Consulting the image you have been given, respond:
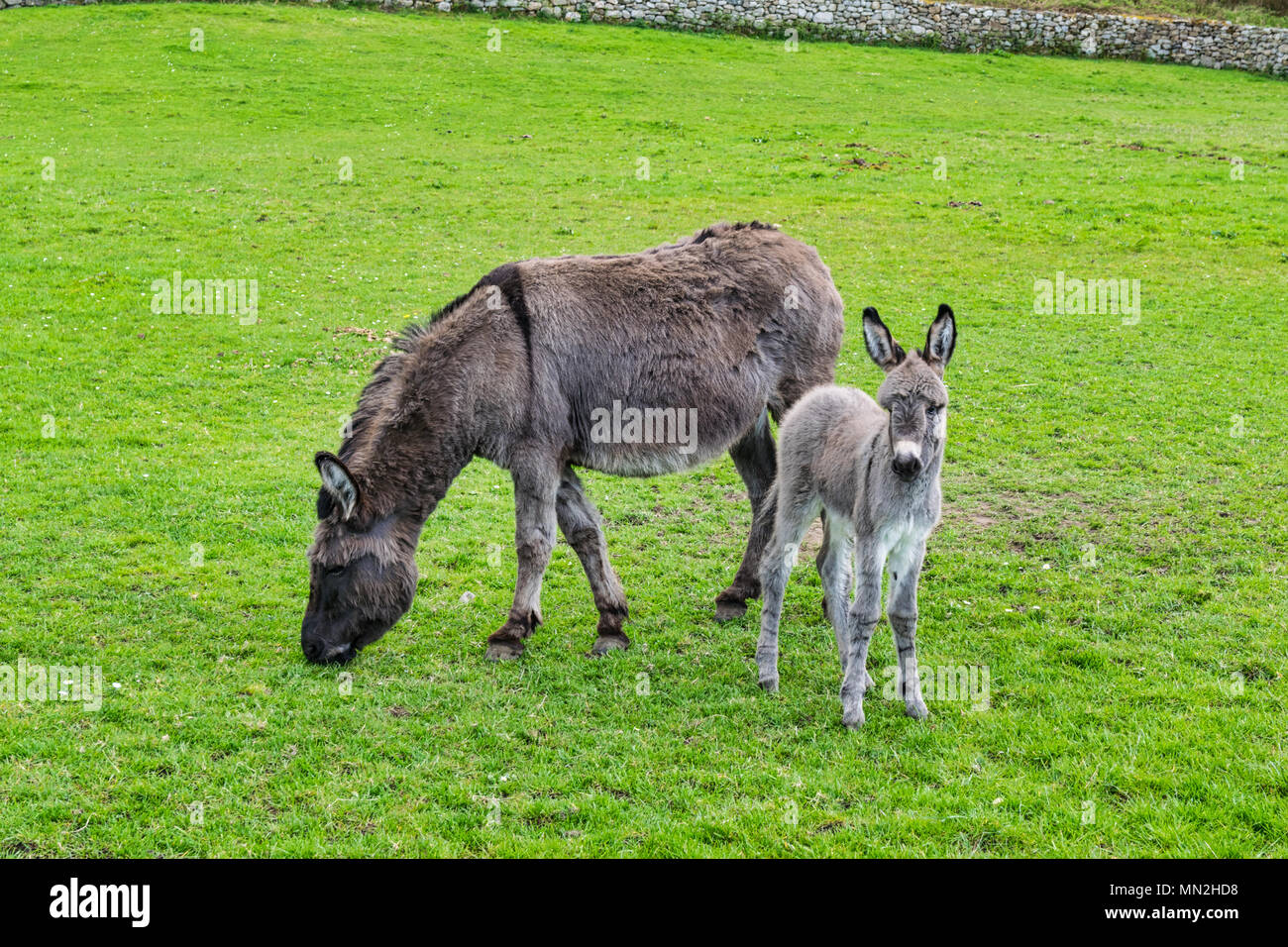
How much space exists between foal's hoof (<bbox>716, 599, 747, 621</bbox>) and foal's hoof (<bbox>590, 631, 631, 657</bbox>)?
37.8 inches

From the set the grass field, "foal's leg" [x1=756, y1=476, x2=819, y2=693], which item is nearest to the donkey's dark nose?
"foal's leg" [x1=756, y1=476, x2=819, y2=693]

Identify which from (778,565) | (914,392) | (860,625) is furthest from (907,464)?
(778,565)

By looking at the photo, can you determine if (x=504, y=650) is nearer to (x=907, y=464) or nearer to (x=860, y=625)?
(x=860, y=625)

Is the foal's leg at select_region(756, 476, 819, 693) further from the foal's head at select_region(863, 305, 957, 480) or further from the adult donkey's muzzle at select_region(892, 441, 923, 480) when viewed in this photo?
the adult donkey's muzzle at select_region(892, 441, 923, 480)

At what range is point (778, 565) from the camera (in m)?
7.47

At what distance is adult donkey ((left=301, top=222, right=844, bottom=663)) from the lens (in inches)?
294

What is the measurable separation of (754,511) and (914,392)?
3.07m

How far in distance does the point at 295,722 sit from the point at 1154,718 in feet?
18.1

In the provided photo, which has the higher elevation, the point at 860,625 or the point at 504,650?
the point at 860,625

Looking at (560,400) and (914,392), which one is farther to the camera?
(560,400)

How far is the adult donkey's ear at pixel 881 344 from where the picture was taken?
641cm

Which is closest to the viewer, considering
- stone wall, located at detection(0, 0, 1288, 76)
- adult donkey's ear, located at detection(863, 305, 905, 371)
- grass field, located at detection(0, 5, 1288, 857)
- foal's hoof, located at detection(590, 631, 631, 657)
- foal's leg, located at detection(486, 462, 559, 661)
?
grass field, located at detection(0, 5, 1288, 857)

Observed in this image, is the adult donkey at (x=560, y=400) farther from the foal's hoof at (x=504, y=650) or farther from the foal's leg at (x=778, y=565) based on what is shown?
the foal's leg at (x=778, y=565)

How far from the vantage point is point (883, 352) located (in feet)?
21.4
